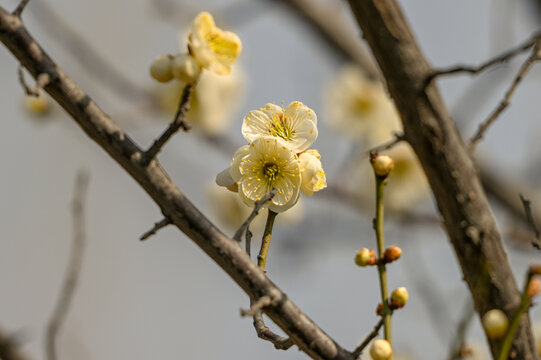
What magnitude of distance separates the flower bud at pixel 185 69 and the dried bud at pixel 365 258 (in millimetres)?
283

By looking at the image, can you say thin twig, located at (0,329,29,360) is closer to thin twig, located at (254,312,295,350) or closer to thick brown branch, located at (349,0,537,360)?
thin twig, located at (254,312,295,350)

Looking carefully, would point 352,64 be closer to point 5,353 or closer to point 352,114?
point 352,114

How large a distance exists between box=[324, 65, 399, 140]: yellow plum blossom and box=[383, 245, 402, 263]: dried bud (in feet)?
5.91

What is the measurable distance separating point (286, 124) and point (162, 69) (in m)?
0.16

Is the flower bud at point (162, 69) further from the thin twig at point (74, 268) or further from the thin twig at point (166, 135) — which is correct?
the thin twig at point (74, 268)

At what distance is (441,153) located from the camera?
915mm

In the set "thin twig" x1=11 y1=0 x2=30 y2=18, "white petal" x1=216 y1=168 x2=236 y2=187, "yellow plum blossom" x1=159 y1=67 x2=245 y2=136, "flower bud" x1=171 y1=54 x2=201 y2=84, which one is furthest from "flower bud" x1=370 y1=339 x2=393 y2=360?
"yellow plum blossom" x1=159 y1=67 x2=245 y2=136

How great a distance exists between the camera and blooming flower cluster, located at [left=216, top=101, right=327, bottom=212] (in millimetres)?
715

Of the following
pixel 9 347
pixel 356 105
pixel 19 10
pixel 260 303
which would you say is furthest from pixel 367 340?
pixel 356 105

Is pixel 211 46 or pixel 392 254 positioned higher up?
pixel 211 46

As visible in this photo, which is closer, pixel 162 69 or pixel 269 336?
pixel 269 336

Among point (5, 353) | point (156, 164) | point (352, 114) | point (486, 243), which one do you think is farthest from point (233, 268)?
point (352, 114)

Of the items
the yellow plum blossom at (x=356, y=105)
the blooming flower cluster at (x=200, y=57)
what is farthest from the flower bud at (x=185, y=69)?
the yellow plum blossom at (x=356, y=105)

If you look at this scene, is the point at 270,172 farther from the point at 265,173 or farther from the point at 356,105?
the point at 356,105
